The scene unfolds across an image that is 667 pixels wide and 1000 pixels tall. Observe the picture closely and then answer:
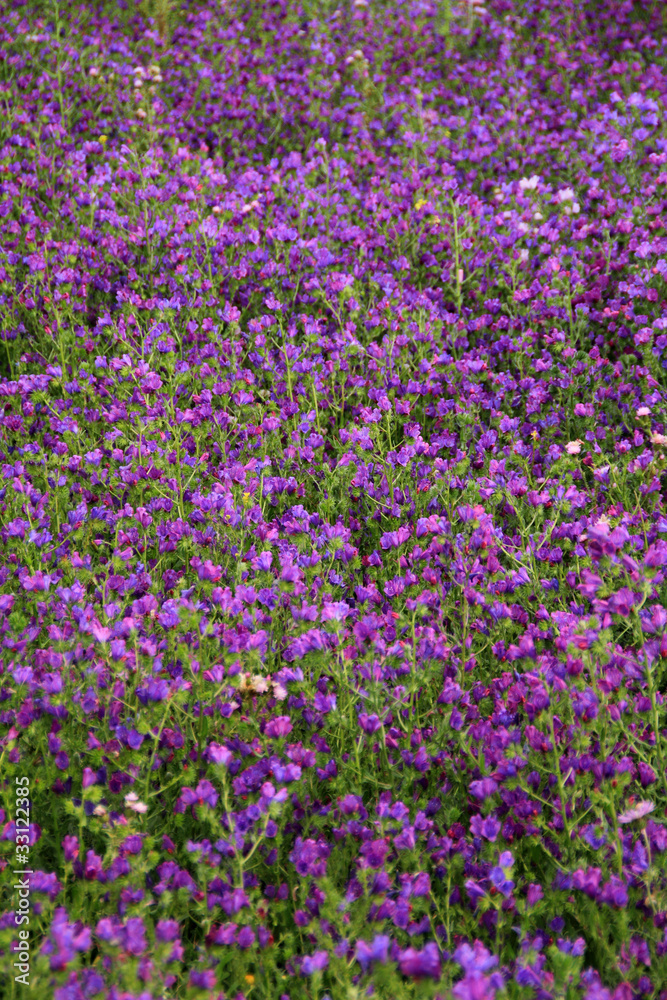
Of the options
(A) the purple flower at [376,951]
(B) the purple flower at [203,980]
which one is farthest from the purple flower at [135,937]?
(A) the purple flower at [376,951]

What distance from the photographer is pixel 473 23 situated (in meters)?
8.54

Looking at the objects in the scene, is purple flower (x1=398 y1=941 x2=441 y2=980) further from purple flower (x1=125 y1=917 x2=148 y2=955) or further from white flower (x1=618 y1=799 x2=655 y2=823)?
white flower (x1=618 y1=799 x2=655 y2=823)

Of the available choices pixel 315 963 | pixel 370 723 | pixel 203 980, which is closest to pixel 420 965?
pixel 315 963

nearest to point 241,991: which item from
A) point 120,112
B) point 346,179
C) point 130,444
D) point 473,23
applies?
point 130,444

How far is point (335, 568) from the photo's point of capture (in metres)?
3.06

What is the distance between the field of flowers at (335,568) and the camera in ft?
6.48

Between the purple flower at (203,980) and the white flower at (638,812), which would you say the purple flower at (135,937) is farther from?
the white flower at (638,812)

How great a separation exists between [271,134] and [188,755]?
5.57 m

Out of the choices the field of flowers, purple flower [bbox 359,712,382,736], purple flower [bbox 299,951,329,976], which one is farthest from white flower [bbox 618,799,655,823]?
purple flower [bbox 299,951,329,976]

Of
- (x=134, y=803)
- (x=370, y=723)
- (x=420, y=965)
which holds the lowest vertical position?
(x=134, y=803)

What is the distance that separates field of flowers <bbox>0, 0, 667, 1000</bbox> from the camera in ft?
6.48

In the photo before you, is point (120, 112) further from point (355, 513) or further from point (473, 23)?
point (355, 513)

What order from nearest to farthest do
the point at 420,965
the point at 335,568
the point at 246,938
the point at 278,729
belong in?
the point at 420,965 → the point at 246,938 → the point at 278,729 → the point at 335,568

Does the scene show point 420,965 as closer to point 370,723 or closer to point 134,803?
point 370,723
